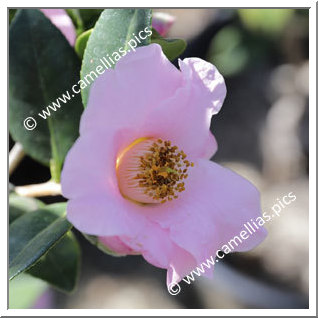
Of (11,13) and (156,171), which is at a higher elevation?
(11,13)

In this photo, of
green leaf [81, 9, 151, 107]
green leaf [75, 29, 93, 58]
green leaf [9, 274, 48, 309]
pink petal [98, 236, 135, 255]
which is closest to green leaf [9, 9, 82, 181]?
green leaf [75, 29, 93, 58]

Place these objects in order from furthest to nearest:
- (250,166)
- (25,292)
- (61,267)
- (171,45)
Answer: (250,166) < (25,292) < (61,267) < (171,45)

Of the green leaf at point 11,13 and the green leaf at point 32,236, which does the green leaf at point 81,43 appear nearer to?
the green leaf at point 11,13

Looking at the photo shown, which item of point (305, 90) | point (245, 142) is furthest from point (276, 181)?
point (305, 90)

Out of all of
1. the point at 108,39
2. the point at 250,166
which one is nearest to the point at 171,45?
the point at 108,39

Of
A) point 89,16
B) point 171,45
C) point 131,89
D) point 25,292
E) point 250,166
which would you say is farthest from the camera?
point 250,166

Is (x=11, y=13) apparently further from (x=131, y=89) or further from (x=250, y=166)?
(x=250, y=166)

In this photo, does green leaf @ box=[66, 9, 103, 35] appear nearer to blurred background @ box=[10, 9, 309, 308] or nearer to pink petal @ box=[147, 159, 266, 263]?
pink petal @ box=[147, 159, 266, 263]
